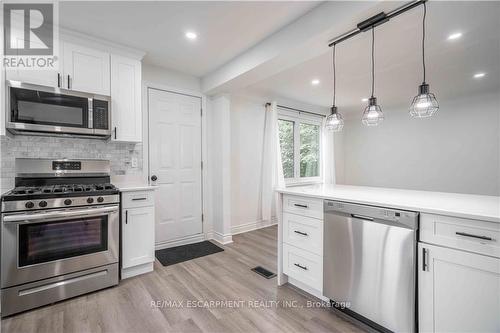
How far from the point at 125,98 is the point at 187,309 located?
7.71 feet

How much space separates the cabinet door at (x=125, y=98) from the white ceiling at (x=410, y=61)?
195cm

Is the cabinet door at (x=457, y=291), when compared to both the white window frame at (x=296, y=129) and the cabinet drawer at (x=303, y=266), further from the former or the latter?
the white window frame at (x=296, y=129)

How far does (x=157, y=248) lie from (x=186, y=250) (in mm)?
421

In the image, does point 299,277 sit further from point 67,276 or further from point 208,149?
point 208,149

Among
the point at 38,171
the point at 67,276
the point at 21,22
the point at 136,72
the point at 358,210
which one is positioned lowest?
the point at 67,276

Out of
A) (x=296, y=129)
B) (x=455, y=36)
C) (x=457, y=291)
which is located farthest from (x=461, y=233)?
(x=296, y=129)

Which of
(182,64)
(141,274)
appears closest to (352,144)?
(182,64)

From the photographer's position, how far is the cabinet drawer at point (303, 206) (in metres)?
2.03

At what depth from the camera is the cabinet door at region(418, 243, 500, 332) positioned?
123 cm

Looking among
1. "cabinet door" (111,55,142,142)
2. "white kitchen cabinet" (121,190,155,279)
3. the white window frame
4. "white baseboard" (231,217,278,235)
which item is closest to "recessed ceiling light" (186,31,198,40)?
"cabinet door" (111,55,142,142)

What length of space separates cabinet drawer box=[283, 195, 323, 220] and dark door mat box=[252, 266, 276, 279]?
0.81 metres

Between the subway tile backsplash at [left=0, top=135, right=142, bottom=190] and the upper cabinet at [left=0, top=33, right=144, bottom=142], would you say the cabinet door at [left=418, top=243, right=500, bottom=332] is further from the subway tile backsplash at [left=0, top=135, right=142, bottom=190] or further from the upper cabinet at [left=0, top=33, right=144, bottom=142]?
the subway tile backsplash at [left=0, top=135, right=142, bottom=190]

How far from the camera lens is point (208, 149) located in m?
3.79

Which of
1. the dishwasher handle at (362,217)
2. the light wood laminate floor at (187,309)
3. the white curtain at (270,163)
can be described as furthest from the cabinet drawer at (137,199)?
the white curtain at (270,163)
